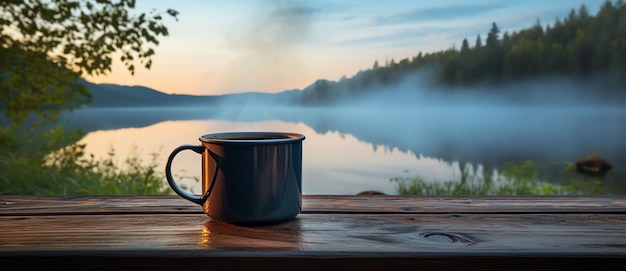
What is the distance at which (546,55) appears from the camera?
392 cm

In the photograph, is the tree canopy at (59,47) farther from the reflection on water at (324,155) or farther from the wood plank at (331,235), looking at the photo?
the wood plank at (331,235)

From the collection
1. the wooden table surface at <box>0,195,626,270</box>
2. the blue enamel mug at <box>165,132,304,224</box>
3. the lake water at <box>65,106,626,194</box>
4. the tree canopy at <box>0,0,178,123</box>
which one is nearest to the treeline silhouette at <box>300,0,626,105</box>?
the lake water at <box>65,106,626,194</box>

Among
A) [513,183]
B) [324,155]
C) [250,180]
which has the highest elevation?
[250,180]

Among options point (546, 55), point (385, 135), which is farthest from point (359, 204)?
point (546, 55)

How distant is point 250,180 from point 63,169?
2.93 meters

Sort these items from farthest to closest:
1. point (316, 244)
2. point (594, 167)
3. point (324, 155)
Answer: point (594, 167)
point (324, 155)
point (316, 244)

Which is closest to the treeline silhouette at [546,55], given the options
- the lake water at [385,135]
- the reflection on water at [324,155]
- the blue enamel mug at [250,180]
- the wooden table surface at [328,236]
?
the lake water at [385,135]

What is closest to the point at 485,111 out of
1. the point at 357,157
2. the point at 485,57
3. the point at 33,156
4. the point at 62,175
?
the point at 485,57

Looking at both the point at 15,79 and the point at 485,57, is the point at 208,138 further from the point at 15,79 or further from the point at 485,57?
the point at 485,57

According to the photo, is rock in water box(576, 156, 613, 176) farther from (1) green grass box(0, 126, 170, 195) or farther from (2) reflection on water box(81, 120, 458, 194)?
(1) green grass box(0, 126, 170, 195)

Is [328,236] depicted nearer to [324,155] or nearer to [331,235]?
[331,235]

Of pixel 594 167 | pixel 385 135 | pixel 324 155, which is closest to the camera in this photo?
pixel 324 155

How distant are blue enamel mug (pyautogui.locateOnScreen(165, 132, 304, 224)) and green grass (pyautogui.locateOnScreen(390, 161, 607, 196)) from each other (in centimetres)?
250

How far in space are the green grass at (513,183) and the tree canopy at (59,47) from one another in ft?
6.14
